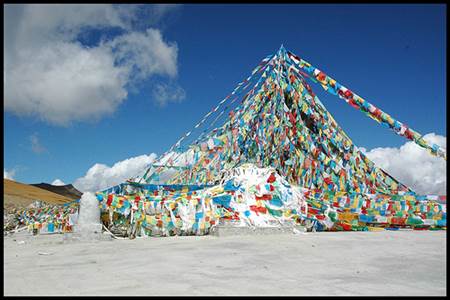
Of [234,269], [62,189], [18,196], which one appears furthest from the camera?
[62,189]

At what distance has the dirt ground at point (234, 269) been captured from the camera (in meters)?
5.28

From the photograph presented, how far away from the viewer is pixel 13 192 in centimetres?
3753

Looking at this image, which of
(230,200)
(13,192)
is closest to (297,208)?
(230,200)

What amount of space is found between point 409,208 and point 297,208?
4.64 meters

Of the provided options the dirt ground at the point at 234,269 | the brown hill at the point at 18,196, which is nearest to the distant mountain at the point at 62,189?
the brown hill at the point at 18,196

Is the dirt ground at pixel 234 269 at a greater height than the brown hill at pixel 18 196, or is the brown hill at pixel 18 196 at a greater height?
the dirt ground at pixel 234 269

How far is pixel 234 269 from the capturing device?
6.77 m

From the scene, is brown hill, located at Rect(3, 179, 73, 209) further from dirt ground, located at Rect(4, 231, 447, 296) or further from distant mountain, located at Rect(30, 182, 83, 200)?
dirt ground, located at Rect(4, 231, 447, 296)

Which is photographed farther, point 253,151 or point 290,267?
point 253,151

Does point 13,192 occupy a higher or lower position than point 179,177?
lower

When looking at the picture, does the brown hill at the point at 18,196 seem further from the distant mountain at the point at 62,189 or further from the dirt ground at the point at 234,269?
the dirt ground at the point at 234,269

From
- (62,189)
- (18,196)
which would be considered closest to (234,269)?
(18,196)

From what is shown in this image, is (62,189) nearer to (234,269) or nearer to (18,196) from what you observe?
(18,196)

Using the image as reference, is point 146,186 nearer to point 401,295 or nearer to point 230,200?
point 230,200
